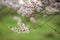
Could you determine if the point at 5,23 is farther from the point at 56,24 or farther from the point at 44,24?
the point at 56,24

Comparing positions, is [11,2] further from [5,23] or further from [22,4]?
[5,23]

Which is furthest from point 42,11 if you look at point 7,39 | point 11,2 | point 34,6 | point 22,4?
point 7,39

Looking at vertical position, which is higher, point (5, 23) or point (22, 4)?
point (22, 4)

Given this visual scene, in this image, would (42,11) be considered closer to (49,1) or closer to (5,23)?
(49,1)

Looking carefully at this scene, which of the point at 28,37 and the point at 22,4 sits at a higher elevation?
the point at 22,4

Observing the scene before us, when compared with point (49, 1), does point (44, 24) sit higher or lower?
lower

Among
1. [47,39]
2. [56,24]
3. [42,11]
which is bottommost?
[47,39]

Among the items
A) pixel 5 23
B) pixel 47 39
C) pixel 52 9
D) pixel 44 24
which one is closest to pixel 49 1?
pixel 52 9
